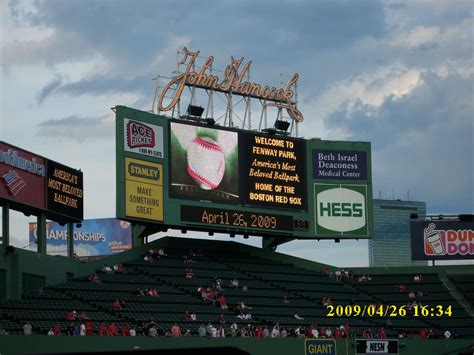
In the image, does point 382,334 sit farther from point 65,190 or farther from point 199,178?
point 65,190

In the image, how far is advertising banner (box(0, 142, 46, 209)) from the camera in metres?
46.0

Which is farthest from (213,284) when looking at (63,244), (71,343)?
(63,244)

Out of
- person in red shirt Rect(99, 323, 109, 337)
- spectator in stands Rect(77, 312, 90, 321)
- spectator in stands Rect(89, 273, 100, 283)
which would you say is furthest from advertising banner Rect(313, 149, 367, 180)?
person in red shirt Rect(99, 323, 109, 337)

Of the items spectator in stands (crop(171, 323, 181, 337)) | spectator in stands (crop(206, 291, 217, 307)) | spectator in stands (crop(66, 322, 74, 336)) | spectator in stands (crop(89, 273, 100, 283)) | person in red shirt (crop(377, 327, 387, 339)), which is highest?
spectator in stands (crop(89, 273, 100, 283))

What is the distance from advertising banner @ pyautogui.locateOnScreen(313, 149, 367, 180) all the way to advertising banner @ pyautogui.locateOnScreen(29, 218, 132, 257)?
46.3 m

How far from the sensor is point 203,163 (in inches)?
2191

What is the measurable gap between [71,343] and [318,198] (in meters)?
22.5

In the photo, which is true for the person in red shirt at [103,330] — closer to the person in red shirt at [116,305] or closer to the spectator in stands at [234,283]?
the person in red shirt at [116,305]

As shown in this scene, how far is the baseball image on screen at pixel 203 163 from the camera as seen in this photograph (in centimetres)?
5500

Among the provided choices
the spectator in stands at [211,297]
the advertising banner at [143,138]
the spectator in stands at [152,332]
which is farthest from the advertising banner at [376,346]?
the advertising banner at [143,138]

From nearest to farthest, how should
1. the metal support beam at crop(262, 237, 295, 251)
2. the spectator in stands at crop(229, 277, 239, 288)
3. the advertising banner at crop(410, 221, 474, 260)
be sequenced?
the spectator in stands at crop(229, 277, 239, 288) → the metal support beam at crop(262, 237, 295, 251) → the advertising banner at crop(410, 221, 474, 260)

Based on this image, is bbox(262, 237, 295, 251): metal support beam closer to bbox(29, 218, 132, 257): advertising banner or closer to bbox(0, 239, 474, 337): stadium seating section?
bbox(0, 239, 474, 337): stadium seating section

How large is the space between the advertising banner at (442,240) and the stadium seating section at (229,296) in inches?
55.1
